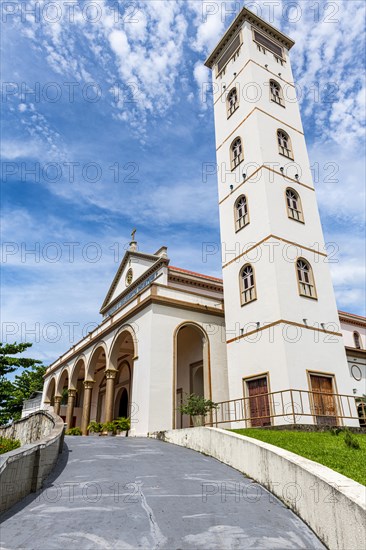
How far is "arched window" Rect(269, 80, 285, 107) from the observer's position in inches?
837

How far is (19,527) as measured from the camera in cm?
515

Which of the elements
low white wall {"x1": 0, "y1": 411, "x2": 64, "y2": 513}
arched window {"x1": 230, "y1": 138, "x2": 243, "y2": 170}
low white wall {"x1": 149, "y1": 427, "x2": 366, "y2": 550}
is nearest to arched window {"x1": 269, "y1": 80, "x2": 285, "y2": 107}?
arched window {"x1": 230, "y1": 138, "x2": 243, "y2": 170}

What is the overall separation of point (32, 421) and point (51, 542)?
11200 millimetres

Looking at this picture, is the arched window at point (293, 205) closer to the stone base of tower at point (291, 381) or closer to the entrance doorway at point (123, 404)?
the stone base of tower at point (291, 381)

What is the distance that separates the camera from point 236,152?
813 inches

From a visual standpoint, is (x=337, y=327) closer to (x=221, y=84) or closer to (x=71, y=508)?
(x=71, y=508)

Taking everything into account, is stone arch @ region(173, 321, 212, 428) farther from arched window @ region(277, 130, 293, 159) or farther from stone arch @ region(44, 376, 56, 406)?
stone arch @ region(44, 376, 56, 406)

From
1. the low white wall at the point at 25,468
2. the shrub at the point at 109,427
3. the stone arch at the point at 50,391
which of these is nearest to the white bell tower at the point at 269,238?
the shrub at the point at 109,427

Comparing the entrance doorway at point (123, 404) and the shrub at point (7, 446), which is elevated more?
the entrance doorway at point (123, 404)

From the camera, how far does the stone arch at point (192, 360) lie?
18.8m

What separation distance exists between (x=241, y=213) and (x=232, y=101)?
24.0 feet

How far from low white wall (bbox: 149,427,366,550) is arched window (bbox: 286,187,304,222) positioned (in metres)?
11.6

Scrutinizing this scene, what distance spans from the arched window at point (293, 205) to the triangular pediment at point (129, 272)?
8.10 meters

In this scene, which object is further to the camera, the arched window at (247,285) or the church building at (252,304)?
the arched window at (247,285)
